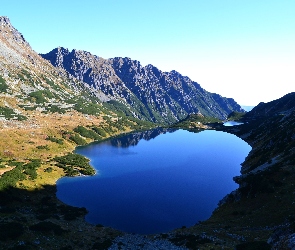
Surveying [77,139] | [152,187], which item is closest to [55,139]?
[77,139]

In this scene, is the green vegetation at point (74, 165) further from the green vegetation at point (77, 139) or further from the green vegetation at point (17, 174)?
the green vegetation at point (77, 139)

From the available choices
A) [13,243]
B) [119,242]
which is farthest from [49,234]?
[119,242]

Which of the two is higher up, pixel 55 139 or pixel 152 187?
pixel 55 139

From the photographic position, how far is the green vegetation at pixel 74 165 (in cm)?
9606

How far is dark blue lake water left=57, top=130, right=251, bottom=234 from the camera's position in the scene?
6194 cm

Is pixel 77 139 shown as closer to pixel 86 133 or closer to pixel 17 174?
pixel 86 133

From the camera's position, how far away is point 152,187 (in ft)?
276

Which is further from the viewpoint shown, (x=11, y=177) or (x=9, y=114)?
(x=9, y=114)

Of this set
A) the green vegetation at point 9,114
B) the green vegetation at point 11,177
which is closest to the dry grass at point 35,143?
the green vegetation at point 11,177

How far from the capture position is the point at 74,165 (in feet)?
340

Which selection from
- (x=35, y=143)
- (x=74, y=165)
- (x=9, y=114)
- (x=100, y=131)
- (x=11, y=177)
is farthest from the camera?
(x=100, y=131)

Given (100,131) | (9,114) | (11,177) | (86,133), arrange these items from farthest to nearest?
(100,131) → (86,133) → (9,114) → (11,177)

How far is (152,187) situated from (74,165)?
36.9 meters

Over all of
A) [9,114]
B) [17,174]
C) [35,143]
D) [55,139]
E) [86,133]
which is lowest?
[17,174]
